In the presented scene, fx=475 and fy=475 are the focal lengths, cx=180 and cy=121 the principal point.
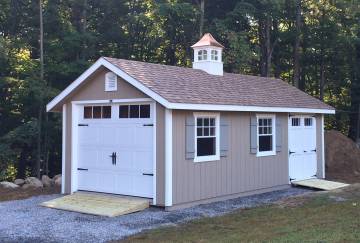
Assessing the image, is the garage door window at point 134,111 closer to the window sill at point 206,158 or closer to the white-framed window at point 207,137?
the white-framed window at point 207,137

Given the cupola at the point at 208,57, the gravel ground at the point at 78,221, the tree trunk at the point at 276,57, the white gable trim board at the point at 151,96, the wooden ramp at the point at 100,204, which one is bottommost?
the gravel ground at the point at 78,221

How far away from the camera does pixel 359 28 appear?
23.1 meters

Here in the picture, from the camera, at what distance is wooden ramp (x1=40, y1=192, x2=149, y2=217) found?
10.1 m

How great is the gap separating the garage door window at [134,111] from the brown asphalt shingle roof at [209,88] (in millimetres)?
692

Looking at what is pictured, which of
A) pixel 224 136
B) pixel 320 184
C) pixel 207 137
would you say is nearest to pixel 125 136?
pixel 207 137

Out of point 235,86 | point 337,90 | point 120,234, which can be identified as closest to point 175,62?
point 337,90

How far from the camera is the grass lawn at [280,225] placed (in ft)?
25.2

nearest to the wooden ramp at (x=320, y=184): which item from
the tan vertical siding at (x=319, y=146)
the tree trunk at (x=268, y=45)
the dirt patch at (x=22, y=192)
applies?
the tan vertical siding at (x=319, y=146)

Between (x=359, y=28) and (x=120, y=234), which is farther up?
(x=359, y=28)

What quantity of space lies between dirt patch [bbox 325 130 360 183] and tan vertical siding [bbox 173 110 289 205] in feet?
13.8

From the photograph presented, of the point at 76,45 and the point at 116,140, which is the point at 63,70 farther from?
the point at 116,140

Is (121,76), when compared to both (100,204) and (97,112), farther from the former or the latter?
(100,204)

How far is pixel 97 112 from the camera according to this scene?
485 inches

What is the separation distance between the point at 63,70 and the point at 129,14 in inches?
227
